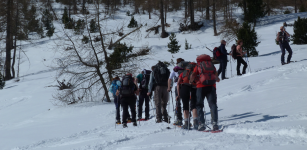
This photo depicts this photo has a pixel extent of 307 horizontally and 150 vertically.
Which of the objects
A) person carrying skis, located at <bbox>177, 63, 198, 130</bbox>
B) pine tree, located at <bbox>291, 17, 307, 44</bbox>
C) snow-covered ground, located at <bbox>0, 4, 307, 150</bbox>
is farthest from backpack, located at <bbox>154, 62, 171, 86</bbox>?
pine tree, located at <bbox>291, 17, 307, 44</bbox>

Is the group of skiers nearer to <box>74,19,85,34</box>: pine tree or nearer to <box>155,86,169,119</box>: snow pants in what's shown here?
<box>155,86,169,119</box>: snow pants

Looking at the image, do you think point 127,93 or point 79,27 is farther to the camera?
point 79,27

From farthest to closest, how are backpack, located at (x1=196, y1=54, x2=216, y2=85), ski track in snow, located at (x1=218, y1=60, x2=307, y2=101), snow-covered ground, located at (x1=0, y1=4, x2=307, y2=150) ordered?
ski track in snow, located at (x1=218, y1=60, x2=307, y2=101) → backpack, located at (x1=196, y1=54, x2=216, y2=85) → snow-covered ground, located at (x1=0, y1=4, x2=307, y2=150)

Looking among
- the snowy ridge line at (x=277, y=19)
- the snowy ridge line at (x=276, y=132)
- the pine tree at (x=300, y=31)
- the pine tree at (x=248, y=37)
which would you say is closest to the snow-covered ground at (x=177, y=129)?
the snowy ridge line at (x=276, y=132)

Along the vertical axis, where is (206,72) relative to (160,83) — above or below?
above

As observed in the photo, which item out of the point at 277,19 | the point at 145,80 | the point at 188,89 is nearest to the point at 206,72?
the point at 188,89

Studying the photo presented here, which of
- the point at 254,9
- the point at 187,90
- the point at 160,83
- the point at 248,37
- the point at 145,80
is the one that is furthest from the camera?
the point at 254,9

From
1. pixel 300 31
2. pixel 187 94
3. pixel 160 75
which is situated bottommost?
pixel 187 94

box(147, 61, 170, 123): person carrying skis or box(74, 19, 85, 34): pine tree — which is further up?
box(74, 19, 85, 34): pine tree

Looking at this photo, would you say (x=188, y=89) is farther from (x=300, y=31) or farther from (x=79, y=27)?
(x=300, y=31)

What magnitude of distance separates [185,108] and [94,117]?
5.87m

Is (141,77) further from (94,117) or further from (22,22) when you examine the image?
(22,22)

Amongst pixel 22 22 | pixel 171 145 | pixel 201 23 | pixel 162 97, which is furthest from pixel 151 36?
pixel 171 145

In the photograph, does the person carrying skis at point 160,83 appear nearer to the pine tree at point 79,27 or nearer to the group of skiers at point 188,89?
the group of skiers at point 188,89
